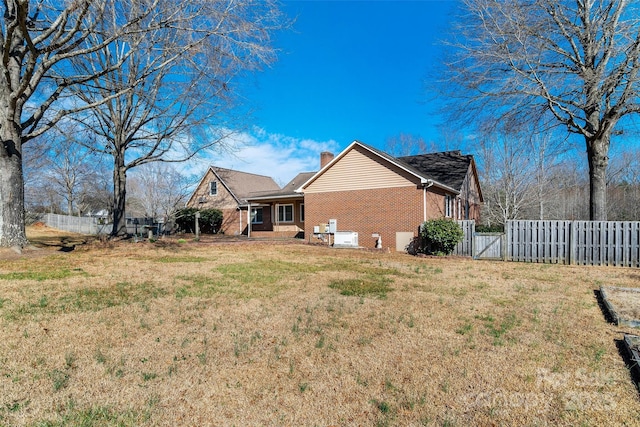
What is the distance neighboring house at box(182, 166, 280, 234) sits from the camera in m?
28.0

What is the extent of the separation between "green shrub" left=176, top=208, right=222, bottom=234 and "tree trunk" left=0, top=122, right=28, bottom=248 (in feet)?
59.1

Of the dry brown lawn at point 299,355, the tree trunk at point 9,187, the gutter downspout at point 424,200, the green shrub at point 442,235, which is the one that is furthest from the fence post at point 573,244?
the tree trunk at point 9,187

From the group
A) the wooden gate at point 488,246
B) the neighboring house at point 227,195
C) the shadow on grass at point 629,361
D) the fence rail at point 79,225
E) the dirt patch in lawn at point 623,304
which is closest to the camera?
the shadow on grass at point 629,361

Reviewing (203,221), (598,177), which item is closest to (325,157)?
(203,221)

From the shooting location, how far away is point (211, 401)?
114 inches

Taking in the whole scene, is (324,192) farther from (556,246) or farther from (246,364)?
(246,364)

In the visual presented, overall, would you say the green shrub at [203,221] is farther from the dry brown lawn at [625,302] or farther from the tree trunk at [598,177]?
the dry brown lawn at [625,302]

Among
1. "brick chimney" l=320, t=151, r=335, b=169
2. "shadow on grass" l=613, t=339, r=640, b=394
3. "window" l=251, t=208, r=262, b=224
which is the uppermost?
"brick chimney" l=320, t=151, r=335, b=169

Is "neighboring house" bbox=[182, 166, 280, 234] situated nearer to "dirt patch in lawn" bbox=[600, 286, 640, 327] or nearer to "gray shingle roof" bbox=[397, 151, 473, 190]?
"gray shingle roof" bbox=[397, 151, 473, 190]

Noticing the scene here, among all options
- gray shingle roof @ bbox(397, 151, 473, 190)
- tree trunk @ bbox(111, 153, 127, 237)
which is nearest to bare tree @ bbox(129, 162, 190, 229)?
tree trunk @ bbox(111, 153, 127, 237)

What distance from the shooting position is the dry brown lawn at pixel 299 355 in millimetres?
2760

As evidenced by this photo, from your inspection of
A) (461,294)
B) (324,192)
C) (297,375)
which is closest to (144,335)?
(297,375)

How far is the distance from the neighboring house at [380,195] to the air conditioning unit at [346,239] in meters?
0.45

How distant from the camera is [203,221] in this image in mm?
28016
